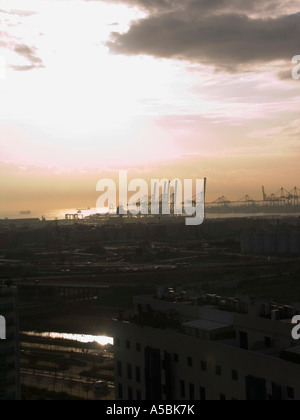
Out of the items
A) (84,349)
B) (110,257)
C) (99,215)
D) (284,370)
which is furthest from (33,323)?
(99,215)

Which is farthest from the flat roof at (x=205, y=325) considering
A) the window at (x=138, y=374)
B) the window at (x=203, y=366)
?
the window at (x=138, y=374)

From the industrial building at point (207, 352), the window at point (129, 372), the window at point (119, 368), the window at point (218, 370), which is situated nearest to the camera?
the industrial building at point (207, 352)

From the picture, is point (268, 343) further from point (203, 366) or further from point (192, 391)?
point (192, 391)

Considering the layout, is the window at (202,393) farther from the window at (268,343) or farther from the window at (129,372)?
the window at (129,372)

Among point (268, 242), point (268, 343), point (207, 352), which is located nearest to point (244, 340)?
point (268, 343)
